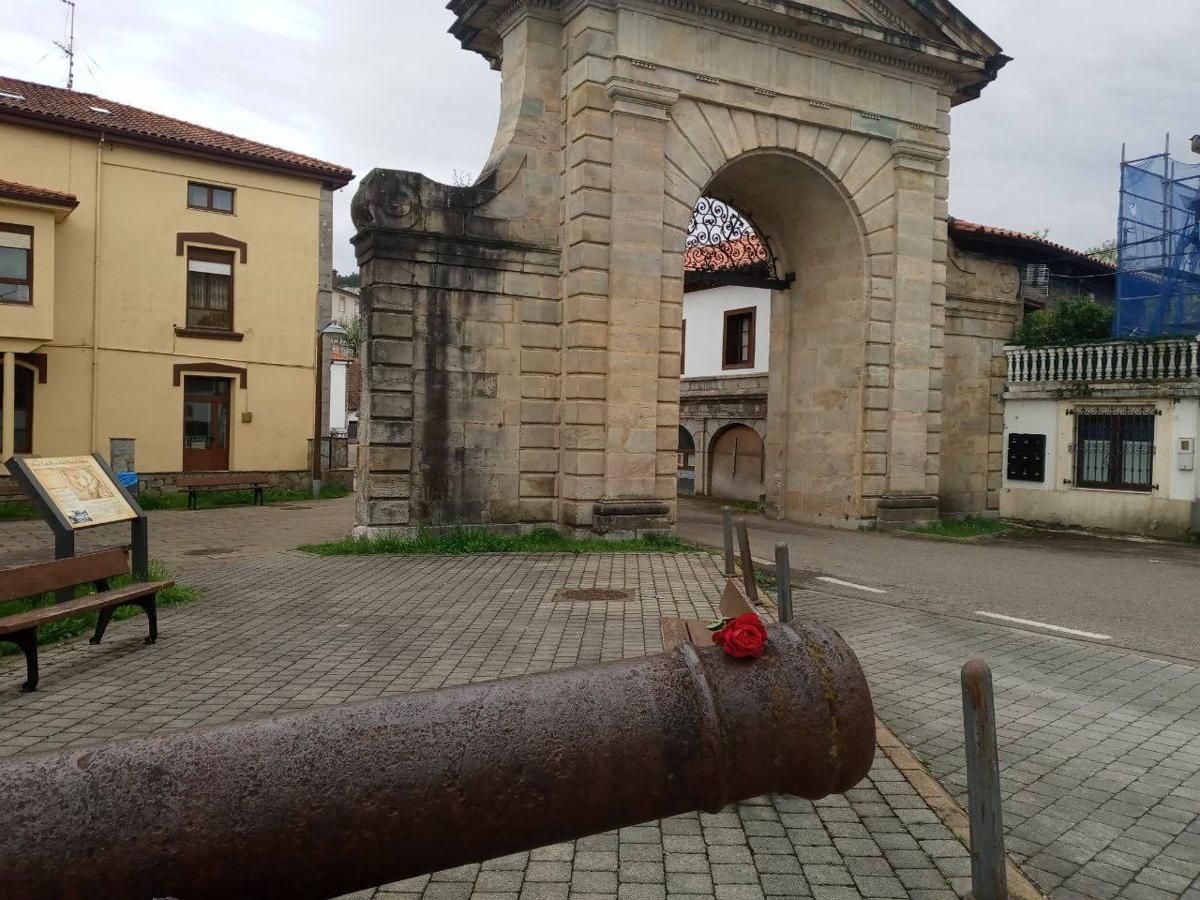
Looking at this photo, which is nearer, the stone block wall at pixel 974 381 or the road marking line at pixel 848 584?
the road marking line at pixel 848 584

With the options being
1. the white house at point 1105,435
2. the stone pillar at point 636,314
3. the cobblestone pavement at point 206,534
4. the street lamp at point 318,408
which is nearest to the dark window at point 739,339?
the white house at point 1105,435

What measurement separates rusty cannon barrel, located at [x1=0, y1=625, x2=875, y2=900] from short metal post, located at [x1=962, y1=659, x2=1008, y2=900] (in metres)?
0.60

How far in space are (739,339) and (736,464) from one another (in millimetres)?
3707

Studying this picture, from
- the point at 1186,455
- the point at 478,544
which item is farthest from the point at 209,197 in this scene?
the point at 1186,455

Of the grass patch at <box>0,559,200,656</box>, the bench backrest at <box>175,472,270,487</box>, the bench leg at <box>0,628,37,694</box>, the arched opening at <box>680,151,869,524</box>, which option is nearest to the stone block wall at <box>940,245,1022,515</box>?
the arched opening at <box>680,151,869,524</box>

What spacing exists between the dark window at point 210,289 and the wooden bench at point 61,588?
53.8ft

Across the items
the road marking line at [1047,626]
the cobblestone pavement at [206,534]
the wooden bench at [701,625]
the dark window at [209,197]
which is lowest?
the cobblestone pavement at [206,534]

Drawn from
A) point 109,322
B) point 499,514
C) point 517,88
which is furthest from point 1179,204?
point 109,322

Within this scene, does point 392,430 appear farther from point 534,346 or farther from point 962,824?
point 962,824

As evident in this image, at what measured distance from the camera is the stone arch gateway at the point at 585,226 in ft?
38.8

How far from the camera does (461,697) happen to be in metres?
2.07

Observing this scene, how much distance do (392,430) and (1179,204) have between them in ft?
57.2

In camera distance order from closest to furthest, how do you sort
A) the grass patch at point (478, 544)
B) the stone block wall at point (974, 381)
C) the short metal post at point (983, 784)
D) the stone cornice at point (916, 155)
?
the short metal post at point (983, 784), the grass patch at point (478, 544), the stone cornice at point (916, 155), the stone block wall at point (974, 381)

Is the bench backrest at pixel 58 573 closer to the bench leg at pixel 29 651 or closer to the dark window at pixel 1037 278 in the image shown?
the bench leg at pixel 29 651
